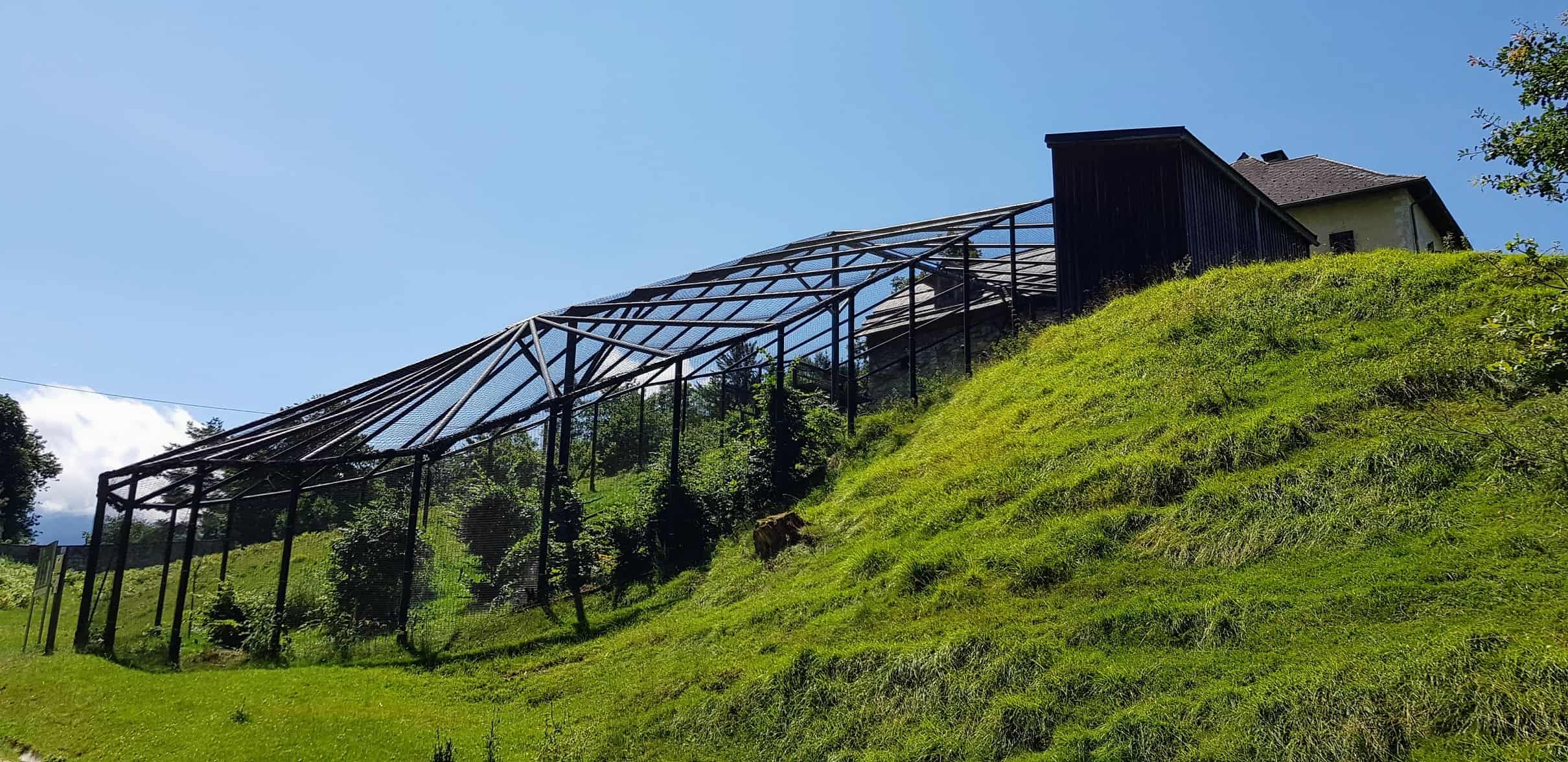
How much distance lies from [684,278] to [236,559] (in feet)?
33.1

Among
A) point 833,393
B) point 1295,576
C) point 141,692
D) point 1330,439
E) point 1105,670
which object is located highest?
point 833,393

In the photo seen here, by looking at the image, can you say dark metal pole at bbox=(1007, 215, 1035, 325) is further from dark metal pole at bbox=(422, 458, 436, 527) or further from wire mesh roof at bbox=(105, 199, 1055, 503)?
dark metal pole at bbox=(422, 458, 436, 527)

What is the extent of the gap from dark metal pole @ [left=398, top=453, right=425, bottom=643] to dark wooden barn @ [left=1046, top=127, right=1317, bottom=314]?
11002 millimetres

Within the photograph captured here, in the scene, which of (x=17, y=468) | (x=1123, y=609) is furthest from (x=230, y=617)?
(x=17, y=468)

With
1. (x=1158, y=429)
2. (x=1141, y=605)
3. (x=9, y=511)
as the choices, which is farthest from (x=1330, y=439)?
(x=9, y=511)

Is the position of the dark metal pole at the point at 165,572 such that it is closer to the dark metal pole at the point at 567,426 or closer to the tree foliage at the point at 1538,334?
the dark metal pole at the point at 567,426

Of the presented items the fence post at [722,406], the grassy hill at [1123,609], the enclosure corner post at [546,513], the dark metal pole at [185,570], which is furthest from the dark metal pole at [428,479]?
the fence post at [722,406]

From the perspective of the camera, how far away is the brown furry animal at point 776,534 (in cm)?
1159

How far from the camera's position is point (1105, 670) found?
19.8ft

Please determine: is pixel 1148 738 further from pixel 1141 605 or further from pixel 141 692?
pixel 141 692

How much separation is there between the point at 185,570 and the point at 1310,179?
26.1 m

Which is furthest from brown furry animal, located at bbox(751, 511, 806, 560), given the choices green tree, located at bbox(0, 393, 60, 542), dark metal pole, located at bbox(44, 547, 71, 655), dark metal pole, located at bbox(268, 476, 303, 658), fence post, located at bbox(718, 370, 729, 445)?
green tree, located at bbox(0, 393, 60, 542)

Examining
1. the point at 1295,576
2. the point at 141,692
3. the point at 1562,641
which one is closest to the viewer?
the point at 1562,641

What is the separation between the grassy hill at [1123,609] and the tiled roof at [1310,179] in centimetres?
1237
